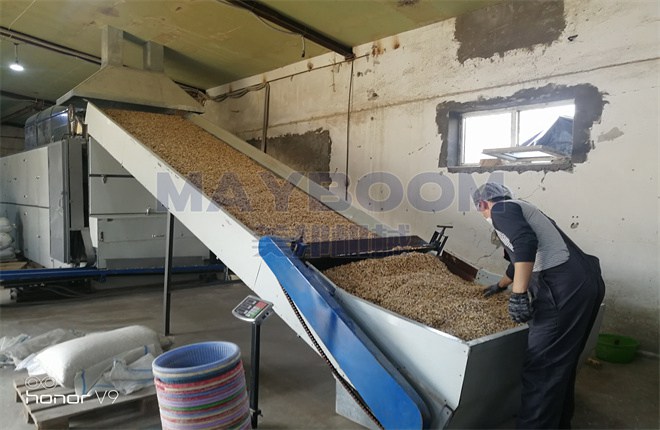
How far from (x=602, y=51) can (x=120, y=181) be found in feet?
13.6

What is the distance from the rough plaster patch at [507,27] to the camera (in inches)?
127

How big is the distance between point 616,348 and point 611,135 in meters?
1.44

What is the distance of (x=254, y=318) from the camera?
1.80 m

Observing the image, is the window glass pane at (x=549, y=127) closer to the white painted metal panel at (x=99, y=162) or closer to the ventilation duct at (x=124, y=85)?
the ventilation duct at (x=124, y=85)

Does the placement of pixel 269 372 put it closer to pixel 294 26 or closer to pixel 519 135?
pixel 519 135

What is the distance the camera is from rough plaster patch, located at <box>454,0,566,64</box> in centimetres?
323

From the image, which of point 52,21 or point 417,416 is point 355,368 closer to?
point 417,416

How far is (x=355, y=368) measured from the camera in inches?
64.2

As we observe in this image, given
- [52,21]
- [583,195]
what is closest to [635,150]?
[583,195]

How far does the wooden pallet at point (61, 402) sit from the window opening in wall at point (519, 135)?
8.83ft

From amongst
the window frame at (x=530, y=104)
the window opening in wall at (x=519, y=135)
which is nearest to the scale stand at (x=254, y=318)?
the window opening in wall at (x=519, y=135)

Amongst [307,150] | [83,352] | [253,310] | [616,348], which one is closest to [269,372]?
[253,310]

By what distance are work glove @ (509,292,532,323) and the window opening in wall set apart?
1.63 m

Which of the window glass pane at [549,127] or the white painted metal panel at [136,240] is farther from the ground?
the window glass pane at [549,127]
